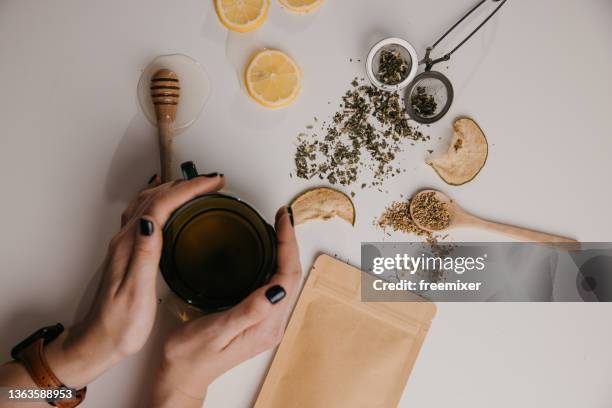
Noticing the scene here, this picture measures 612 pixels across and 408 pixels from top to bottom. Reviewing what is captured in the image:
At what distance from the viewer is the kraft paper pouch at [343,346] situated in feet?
3.42

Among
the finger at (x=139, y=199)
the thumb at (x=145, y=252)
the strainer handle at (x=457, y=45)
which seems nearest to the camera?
the thumb at (x=145, y=252)

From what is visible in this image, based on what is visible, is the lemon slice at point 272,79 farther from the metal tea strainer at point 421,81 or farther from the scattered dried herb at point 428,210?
the scattered dried herb at point 428,210

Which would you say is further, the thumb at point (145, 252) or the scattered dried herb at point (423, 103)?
the scattered dried herb at point (423, 103)

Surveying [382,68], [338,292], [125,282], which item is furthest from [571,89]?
[125,282]

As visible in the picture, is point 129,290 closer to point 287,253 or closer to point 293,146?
point 287,253

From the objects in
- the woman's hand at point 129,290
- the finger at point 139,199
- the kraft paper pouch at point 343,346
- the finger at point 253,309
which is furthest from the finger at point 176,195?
the kraft paper pouch at point 343,346

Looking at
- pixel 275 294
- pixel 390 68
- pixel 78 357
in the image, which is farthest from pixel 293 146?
pixel 78 357

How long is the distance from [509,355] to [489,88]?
2.24 ft

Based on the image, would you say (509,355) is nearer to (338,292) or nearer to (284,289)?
(338,292)

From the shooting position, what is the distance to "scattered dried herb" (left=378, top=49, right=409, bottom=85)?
1.06 m

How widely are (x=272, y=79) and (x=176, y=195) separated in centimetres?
39

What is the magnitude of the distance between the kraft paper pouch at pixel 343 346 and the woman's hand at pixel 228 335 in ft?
0.66

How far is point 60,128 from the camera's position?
3.37ft

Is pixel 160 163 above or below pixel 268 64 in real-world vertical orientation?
below
